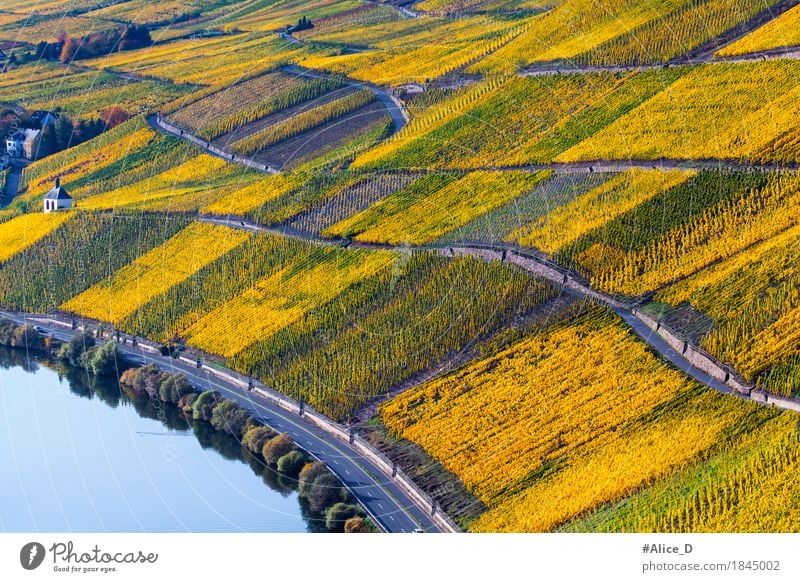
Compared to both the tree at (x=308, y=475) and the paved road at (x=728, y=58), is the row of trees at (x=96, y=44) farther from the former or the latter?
the tree at (x=308, y=475)

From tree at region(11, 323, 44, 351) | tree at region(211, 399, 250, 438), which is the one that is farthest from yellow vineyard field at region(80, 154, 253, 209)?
tree at region(211, 399, 250, 438)

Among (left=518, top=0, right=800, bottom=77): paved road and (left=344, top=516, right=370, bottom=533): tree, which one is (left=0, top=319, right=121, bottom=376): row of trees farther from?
(left=518, top=0, right=800, bottom=77): paved road

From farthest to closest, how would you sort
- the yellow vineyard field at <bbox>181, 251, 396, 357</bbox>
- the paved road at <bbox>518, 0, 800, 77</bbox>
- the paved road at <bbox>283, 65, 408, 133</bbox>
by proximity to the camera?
the paved road at <bbox>283, 65, 408, 133</bbox>
the paved road at <bbox>518, 0, 800, 77</bbox>
the yellow vineyard field at <bbox>181, 251, 396, 357</bbox>

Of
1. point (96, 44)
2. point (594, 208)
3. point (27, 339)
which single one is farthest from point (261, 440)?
point (96, 44)

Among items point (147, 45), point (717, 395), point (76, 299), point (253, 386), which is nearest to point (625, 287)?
point (717, 395)

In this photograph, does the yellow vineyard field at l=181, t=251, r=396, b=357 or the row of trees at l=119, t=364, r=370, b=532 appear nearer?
the row of trees at l=119, t=364, r=370, b=532

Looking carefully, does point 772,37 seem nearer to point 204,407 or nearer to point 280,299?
point 280,299

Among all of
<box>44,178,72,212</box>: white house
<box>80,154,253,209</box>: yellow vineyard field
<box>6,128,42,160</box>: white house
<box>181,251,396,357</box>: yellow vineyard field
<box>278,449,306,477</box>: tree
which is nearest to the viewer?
<box>278,449,306,477</box>: tree
